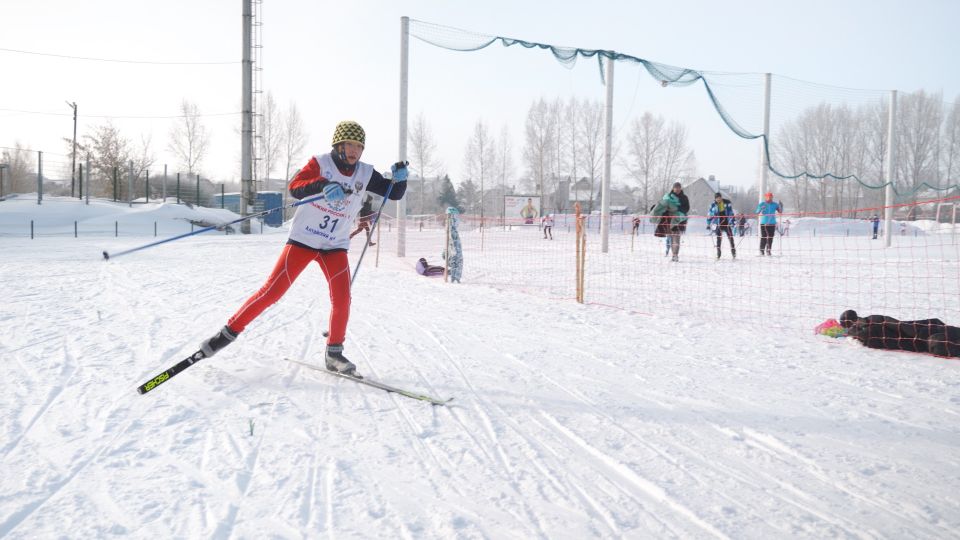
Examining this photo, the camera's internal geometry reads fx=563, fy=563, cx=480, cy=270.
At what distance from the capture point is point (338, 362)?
408 cm

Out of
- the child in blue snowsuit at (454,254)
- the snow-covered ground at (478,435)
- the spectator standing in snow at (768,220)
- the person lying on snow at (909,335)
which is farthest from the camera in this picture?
the spectator standing in snow at (768,220)

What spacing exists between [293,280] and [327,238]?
385mm

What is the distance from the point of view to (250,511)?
2225 mm

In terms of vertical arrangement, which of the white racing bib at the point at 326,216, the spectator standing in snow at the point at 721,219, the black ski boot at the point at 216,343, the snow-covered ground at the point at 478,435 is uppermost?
the spectator standing in snow at the point at 721,219

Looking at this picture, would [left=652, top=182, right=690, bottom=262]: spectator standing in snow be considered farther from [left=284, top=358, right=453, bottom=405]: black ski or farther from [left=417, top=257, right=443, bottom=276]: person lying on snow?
[left=284, top=358, right=453, bottom=405]: black ski

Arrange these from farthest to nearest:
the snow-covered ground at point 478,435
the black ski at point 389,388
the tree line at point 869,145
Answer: the tree line at point 869,145 → the black ski at point 389,388 → the snow-covered ground at point 478,435

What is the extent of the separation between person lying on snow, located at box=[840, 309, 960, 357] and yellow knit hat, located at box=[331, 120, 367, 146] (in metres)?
4.80

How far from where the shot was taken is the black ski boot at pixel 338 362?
402 cm

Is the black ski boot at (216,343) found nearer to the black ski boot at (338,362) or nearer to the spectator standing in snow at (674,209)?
the black ski boot at (338,362)

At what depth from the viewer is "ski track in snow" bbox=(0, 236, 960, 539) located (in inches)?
87.1

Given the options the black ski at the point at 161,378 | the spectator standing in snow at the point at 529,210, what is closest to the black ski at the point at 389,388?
the black ski at the point at 161,378

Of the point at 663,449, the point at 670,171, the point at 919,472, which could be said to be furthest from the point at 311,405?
the point at 670,171

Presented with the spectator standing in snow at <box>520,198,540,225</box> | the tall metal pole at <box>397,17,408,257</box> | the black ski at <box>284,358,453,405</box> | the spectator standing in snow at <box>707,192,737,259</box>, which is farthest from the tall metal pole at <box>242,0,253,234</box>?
the spectator standing in snow at <box>520,198,540,225</box>

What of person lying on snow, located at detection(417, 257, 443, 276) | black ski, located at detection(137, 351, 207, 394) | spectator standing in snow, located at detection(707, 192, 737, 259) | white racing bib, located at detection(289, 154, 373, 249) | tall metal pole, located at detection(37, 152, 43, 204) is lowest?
black ski, located at detection(137, 351, 207, 394)
